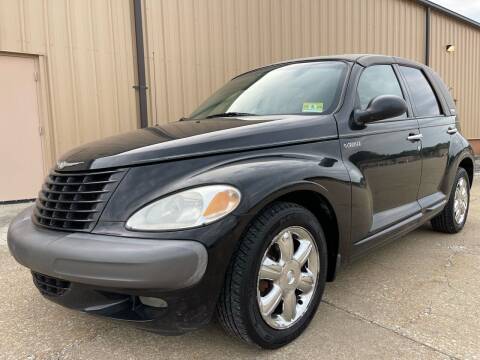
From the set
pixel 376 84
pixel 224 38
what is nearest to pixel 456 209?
pixel 376 84

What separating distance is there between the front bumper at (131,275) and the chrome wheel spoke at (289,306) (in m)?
0.49

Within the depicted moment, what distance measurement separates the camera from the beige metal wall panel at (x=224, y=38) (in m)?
7.00

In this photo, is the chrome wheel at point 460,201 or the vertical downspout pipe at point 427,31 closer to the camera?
the chrome wheel at point 460,201

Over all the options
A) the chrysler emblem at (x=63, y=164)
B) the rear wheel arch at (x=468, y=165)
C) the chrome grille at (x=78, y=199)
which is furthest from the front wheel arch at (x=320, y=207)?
the rear wheel arch at (x=468, y=165)

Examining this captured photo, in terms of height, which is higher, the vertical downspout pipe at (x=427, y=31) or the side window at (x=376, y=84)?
the vertical downspout pipe at (x=427, y=31)

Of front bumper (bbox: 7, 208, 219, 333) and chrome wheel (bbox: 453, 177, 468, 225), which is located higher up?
front bumper (bbox: 7, 208, 219, 333)

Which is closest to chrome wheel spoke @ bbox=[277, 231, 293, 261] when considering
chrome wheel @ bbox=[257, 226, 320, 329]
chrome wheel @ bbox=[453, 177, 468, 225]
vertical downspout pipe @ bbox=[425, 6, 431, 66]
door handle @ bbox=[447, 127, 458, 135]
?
chrome wheel @ bbox=[257, 226, 320, 329]

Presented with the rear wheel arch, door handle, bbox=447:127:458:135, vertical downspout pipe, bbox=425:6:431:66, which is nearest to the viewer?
door handle, bbox=447:127:458:135

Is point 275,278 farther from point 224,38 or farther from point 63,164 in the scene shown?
point 224,38

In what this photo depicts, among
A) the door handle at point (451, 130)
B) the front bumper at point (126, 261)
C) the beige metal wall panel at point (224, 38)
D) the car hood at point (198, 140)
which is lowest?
the front bumper at point (126, 261)

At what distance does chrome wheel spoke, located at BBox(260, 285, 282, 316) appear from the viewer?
211 centimetres

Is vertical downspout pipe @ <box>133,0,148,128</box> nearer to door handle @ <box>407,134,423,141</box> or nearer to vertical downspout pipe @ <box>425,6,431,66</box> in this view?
door handle @ <box>407,134,423,141</box>

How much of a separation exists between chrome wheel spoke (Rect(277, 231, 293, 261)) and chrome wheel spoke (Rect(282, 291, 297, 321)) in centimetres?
20

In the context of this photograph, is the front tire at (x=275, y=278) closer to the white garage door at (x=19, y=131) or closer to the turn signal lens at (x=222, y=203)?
the turn signal lens at (x=222, y=203)
